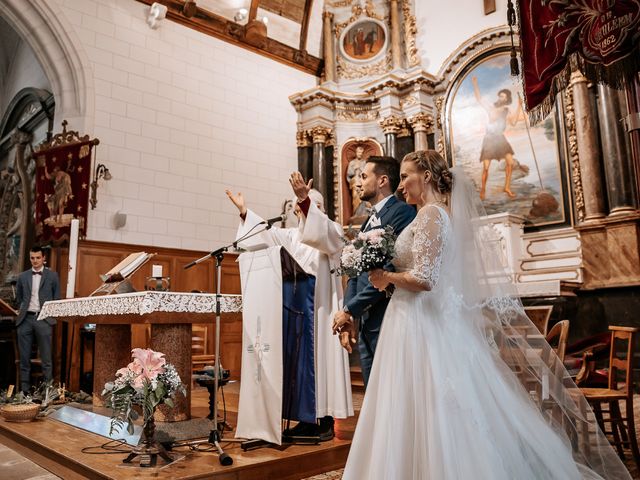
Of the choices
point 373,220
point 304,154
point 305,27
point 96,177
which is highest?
point 305,27

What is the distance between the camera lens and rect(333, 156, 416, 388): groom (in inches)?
107

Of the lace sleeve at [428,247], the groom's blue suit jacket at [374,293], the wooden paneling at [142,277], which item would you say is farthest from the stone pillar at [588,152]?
the lace sleeve at [428,247]

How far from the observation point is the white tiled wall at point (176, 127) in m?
7.68

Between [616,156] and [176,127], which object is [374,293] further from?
[176,127]

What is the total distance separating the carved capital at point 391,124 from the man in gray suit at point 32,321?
599cm

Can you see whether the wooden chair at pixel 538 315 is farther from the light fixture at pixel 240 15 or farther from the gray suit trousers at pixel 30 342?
the light fixture at pixel 240 15

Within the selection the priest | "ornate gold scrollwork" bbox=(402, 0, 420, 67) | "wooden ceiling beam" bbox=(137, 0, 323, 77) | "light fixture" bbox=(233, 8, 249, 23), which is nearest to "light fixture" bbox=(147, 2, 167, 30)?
"wooden ceiling beam" bbox=(137, 0, 323, 77)

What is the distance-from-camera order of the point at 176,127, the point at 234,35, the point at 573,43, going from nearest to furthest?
the point at 573,43 → the point at 176,127 → the point at 234,35

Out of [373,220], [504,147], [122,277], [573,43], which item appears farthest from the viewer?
[504,147]

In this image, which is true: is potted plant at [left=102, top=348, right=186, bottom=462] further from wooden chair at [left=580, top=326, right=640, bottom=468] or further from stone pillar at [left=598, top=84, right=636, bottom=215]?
stone pillar at [left=598, top=84, right=636, bottom=215]

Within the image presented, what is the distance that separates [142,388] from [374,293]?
145cm

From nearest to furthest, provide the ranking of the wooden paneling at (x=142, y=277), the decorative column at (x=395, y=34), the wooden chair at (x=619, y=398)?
the wooden chair at (x=619, y=398)
the wooden paneling at (x=142, y=277)
the decorative column at (x=395, y=34)

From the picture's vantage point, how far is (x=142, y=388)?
311 centimetres

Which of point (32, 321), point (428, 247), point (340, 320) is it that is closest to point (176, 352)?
point (340, 320)
